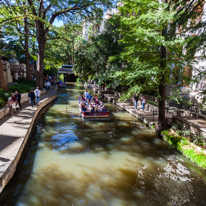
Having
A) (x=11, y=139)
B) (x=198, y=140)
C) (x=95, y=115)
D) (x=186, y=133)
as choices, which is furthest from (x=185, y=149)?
(x=11, y=139)

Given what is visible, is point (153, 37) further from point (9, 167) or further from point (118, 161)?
point (9, 167)

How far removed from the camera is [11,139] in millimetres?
8703

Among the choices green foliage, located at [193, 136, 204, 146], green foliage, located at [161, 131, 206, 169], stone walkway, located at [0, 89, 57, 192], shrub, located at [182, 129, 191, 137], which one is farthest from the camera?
shrub, located at [182, 129, 191, 137]

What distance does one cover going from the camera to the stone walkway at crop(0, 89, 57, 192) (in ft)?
20.9

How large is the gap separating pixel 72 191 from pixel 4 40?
29022 millimetres

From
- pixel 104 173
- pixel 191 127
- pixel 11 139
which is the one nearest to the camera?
pixel 104 173

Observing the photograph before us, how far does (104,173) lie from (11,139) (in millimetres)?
4798

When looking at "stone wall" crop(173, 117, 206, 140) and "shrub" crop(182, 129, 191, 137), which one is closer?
"stone wall" crop(173, 117, 206, 140)

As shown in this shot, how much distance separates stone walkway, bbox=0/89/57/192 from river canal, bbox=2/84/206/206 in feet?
2.43

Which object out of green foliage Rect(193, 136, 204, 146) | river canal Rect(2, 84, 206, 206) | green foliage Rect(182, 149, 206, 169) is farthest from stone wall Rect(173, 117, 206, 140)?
river canal Rect(2, 84, 206, 206)

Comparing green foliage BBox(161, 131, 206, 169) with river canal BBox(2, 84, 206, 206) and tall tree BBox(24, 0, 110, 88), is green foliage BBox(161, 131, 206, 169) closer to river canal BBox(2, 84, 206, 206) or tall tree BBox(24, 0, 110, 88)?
river canal BBox(2, 84, 206, 206)

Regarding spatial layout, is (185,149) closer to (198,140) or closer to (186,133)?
(198,140)

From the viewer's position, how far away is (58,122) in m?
15.0

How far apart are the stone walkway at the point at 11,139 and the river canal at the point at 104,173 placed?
0.74 meters
